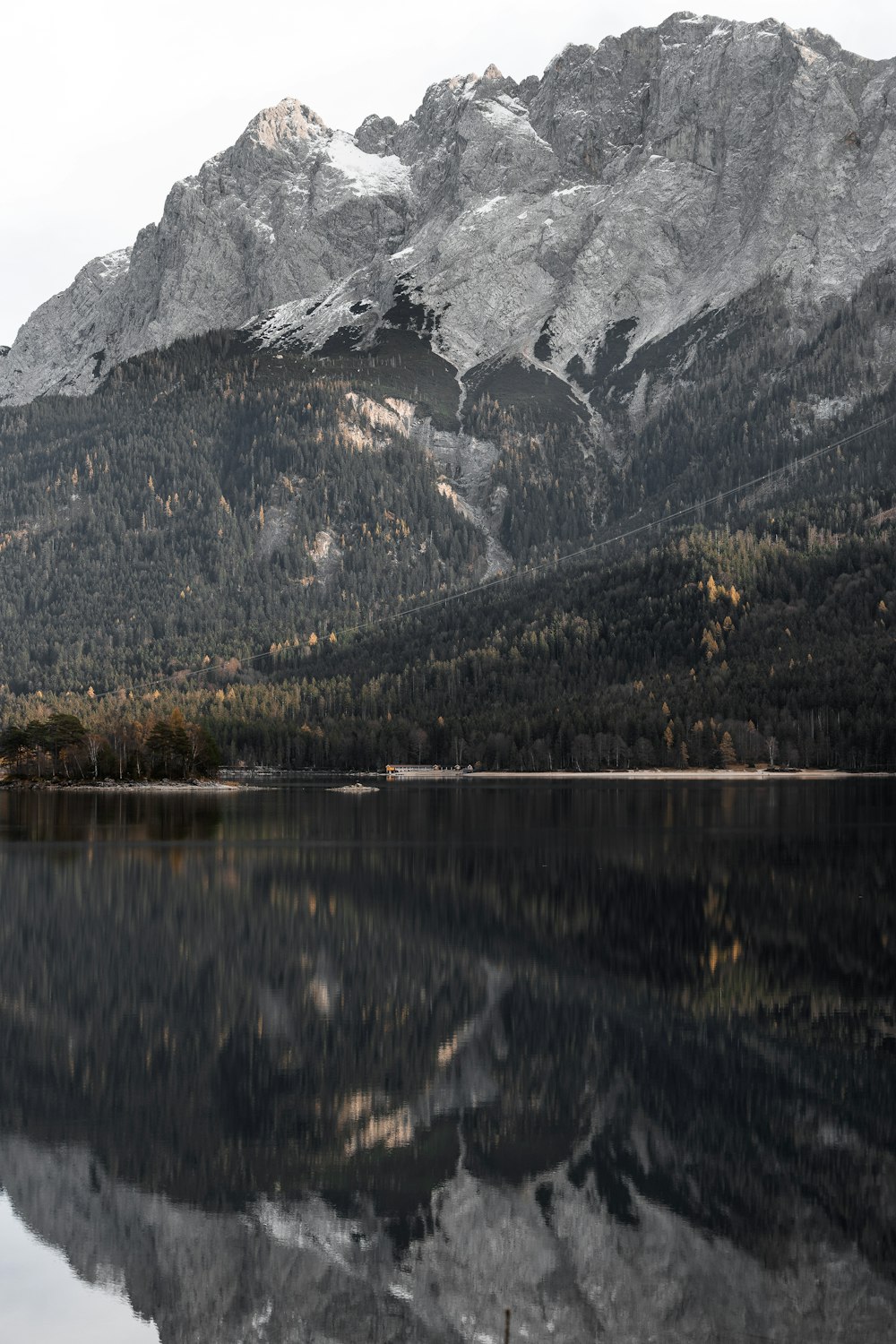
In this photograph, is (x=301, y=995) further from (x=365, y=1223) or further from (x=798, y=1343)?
(x=798, y=1343)

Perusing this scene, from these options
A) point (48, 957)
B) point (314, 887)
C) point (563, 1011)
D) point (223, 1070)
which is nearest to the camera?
point (223, 1070)

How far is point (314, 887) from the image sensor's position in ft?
231

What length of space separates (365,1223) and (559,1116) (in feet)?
22.8

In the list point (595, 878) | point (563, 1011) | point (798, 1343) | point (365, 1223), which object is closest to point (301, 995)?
point (563, 1011)

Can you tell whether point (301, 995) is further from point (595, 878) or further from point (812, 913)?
point (595, 878)

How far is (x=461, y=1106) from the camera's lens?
33.4 metres

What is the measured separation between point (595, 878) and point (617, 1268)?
159ft

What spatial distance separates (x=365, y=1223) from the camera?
88.7 feet

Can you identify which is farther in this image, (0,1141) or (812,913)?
(812,913)

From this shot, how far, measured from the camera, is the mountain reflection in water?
25000 mm

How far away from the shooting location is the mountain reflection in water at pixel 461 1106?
2500 centimetres

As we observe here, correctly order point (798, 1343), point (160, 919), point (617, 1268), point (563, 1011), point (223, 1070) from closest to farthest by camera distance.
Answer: point (798, 1343) < point (617, 1268) < point (223, 1070) < point (563, 1011) < point (160, 919)

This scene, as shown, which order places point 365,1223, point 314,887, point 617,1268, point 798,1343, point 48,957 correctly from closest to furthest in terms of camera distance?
point 798,1343 < point 617,1268 < point 365,1223 < point 48,957 < point 314,887

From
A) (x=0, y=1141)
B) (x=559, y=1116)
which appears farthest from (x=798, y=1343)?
(x=0, y=1141)
